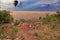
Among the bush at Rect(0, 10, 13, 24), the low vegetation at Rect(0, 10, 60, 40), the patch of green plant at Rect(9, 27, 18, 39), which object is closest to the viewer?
the low vegetation at Rect(0, 10, 60, 40)

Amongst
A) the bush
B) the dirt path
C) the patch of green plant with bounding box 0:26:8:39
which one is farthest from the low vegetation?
the bush

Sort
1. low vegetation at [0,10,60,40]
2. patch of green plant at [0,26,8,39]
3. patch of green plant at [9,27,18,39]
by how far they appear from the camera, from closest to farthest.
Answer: low vegetation at [0,10,60,40]
patch of green plant at [9,27,18,39]
patch of green plant at [0,26,8,39]

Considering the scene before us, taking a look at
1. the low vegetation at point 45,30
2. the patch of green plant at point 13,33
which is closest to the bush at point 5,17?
the low vegetation at point 45,30

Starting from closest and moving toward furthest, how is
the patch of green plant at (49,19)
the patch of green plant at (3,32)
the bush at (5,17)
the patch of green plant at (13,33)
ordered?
1. the patch of green plant at (13,33)
2. the patch of green plant at (3,32)
3. the patch of green plant at (49,19)
4. the bush at (5,17)

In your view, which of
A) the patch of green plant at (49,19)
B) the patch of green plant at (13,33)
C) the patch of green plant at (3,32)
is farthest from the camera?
the patch of green plant at (49,19)

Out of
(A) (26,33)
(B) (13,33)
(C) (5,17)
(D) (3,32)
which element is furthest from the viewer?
(C) (5,17)

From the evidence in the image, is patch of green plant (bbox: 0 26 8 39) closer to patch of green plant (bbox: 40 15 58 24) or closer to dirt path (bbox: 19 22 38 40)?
dirt path (bbox: 19 22 38 40)

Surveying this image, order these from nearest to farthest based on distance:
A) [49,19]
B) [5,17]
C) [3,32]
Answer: [3,32] < [49,19] < [5,17]

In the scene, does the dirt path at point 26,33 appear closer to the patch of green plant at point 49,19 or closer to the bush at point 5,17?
the patch of green plant at point 49,19

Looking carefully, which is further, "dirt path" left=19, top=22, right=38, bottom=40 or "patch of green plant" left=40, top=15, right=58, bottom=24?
"patch of green plant" left=40, top=15, right=58, bottom=24

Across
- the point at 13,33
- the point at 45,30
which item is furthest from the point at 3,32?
the point at 45,30

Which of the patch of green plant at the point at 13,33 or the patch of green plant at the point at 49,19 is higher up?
the patch of green plant at the point at 49,19

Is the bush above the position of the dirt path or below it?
above

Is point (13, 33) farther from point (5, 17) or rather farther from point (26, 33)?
point (5, 17)
